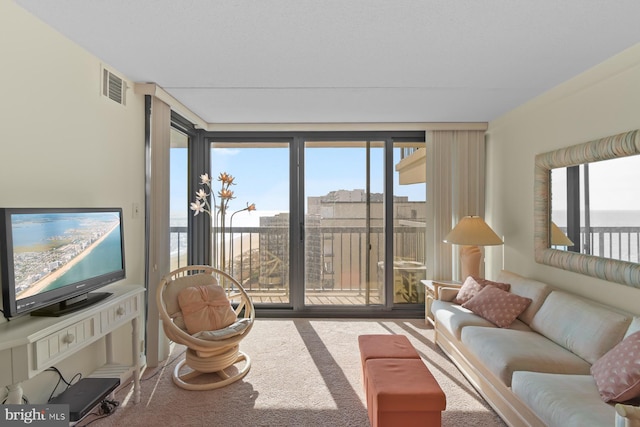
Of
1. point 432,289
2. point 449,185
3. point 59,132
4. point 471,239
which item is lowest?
point 432,289

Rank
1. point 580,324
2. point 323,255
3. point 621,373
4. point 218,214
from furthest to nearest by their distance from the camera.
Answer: point 323,255
point 218,214
point 580,324
point 621,373

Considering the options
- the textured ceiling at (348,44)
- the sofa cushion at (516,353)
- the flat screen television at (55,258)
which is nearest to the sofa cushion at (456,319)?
the sofa cushion at (516,353)

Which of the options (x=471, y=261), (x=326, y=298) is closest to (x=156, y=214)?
(x=326, y=298)

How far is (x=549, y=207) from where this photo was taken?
9.86 feet

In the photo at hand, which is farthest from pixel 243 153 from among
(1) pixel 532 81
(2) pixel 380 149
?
(1) pixel 532 81

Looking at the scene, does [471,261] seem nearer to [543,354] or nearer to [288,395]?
[543,354]

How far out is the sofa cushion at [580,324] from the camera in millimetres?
2037

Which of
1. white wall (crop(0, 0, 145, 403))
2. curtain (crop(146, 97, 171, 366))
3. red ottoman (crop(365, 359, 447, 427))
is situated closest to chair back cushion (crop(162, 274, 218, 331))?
curtain (crop(146, 97, 171, 366))

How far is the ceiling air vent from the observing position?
249 centimetres

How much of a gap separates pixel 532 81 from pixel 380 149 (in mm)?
1865

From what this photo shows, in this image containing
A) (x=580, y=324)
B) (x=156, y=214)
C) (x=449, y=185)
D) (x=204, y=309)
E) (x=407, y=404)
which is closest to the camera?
(x=407, y=404)

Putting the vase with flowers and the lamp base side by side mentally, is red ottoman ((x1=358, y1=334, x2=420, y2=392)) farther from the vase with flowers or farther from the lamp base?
the vase with flowers

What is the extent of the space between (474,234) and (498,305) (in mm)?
860

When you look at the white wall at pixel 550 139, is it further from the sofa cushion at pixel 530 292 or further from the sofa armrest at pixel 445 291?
the sofa armrest at pixel 445 291
